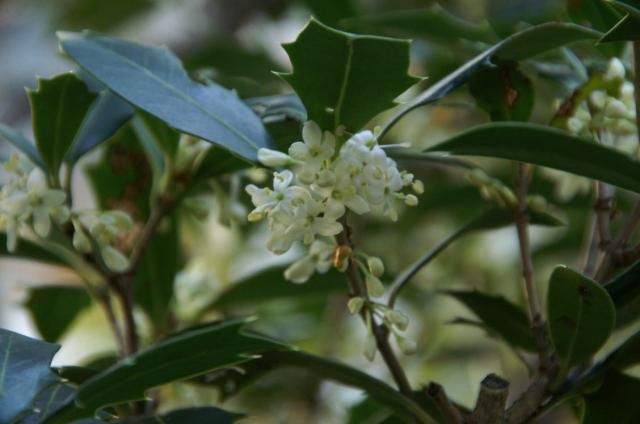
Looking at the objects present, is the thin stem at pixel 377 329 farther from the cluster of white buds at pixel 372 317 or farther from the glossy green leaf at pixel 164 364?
the glossy green leaf at pixel 164 364

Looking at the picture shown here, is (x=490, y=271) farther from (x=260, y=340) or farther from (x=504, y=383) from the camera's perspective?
(x=260, y=340)

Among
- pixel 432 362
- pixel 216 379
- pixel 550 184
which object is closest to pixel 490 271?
pixel 432 362

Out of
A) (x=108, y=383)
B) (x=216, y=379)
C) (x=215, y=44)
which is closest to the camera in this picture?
(x=108, y=383)

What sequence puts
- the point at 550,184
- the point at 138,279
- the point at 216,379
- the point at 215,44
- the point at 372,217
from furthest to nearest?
1. the point at 372,217
2. the point at 215,44
3. the point at 550,184
4. the point at 138,279
5. the point at 216,379

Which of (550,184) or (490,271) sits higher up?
(550,184)

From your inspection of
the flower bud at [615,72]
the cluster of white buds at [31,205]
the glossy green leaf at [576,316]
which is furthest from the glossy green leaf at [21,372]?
the flower bud at [615,72]
